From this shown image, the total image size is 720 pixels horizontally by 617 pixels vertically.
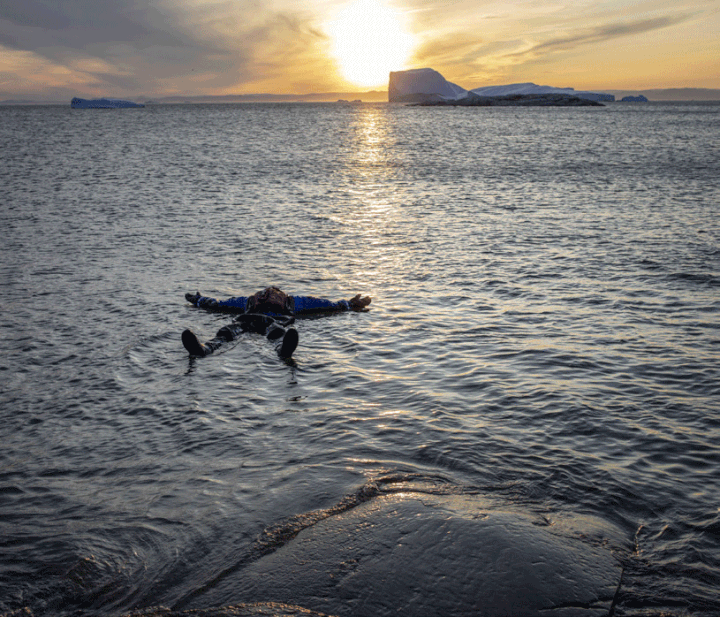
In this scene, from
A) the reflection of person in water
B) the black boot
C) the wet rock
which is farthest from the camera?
the reflection of person in water

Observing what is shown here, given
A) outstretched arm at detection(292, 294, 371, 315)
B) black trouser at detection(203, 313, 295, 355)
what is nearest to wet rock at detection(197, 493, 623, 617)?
black trouser at detection(203, 313, 295, 355)

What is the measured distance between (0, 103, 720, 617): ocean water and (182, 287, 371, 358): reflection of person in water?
1.14ft

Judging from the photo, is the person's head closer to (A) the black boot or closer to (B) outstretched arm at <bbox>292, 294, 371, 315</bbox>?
(B) outstretched arm at <bbox>292, 294, 371, 315</bbox>

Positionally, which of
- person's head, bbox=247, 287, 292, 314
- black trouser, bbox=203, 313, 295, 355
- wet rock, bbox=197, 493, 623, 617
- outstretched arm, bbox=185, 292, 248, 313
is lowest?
wet rock, bbox=197, 493, 623, 617

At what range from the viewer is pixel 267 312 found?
1446cm

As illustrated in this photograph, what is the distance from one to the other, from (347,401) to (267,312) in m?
5.01

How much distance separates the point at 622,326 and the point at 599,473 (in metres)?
6.94

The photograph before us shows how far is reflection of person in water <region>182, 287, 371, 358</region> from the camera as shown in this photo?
12266 millimetres

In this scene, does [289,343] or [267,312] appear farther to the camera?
[267,312]

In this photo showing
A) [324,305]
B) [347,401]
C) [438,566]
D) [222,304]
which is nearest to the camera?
[438,566]

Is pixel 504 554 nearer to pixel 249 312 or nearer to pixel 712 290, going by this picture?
pixel 249 312

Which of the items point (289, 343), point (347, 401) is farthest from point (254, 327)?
point (347, 401)

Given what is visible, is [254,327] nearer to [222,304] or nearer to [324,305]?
[222,304]

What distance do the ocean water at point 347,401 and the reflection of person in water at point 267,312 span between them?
35 centimetres
